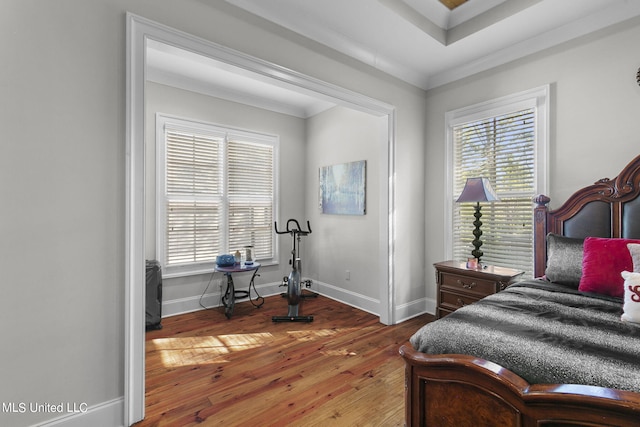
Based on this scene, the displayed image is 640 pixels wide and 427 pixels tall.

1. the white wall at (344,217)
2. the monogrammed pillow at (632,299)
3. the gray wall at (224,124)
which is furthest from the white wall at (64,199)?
the monogrammed pillow at (632,299)

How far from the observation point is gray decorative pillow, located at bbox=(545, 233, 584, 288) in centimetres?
201

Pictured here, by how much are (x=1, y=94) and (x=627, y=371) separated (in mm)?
2794

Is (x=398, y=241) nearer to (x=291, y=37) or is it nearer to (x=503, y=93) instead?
(x=503, y=93)

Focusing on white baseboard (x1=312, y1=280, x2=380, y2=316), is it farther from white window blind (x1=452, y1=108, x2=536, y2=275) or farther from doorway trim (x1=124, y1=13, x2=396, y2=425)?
doorway trim (x1=124, y1=13, x2=396, y2=425)

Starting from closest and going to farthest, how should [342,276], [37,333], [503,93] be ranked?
1. [37,333]
2. [503,93]
3. [342,276]

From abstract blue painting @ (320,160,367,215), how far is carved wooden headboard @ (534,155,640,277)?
190 cm

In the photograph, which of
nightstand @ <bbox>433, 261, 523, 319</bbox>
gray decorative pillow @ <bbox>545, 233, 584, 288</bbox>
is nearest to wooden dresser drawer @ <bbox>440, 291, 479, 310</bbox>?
nightstand @ <bbox>433, 261, 523, 319</bbox>

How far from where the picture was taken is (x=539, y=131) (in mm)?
2715

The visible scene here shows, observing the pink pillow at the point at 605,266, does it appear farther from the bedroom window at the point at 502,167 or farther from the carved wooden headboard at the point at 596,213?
the bedroom window at the point at 502,167

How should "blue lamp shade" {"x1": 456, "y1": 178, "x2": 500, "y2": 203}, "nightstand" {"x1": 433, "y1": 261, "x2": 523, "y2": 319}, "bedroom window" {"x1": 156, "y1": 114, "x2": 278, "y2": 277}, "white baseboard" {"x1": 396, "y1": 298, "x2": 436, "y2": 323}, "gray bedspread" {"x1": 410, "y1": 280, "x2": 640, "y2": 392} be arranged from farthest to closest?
"bedroom window" {"x1": 156, "y1": 114, "x2": 278, "y2": 277} → "white baseboard" {"x1": 396, "y1": 298, "x2": 436, "y2": 323} → "blue lamp shade" {"x1": 456, "y1": 178, "x2": 500, "y2": 203} → "nightstand" {"x1": 433, "y1": 261, "x2": 523, "y2": 319} → "gray bedspread" {"x1": 410, "y1": 280, "x2": 640, "y2": 392}

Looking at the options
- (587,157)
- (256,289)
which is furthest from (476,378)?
(256,289)

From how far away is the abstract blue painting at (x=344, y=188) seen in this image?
3.95 m

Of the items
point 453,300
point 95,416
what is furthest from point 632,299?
point 95,416

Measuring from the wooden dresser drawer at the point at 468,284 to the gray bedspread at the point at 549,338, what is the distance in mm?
875
